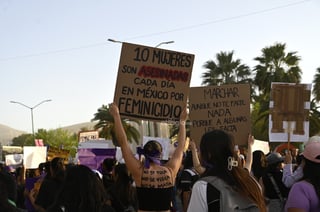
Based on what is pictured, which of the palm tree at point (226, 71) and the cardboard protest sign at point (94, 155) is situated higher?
the palm tree at point (226, 71)

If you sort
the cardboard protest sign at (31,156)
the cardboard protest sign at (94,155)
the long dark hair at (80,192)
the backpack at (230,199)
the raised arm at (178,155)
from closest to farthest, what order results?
the backpack at (230,199), the long dark hair at (80,192), the raised arm at (178,155), the cardboard protest sign at (94,155), the cardboard protest sign at (31,156)

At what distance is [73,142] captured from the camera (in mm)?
102000

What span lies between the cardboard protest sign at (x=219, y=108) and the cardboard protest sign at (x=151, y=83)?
3.71 feet

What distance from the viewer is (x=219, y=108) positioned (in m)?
8.53

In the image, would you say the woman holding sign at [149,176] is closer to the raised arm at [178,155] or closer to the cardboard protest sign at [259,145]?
the raised arm at [178,155]

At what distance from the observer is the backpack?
11.2 feet

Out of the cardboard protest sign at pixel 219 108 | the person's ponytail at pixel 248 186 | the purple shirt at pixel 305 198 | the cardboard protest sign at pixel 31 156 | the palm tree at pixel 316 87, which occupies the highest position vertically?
the palm tree at pixel 316 87

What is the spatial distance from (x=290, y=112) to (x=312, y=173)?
5.12 m

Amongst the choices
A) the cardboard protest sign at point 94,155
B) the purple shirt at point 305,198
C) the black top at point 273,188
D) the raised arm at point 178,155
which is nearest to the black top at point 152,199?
the raised arm at point 178,155

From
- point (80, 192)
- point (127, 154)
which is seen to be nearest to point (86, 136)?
point (127, 154)

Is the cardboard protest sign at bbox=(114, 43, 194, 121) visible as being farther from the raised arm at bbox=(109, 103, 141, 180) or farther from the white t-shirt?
the white t-shirt

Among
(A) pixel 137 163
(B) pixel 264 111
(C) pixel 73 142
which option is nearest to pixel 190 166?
(A) pixel 137 163

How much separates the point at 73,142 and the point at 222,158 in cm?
9995

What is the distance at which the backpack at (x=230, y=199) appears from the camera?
3.42 metres
